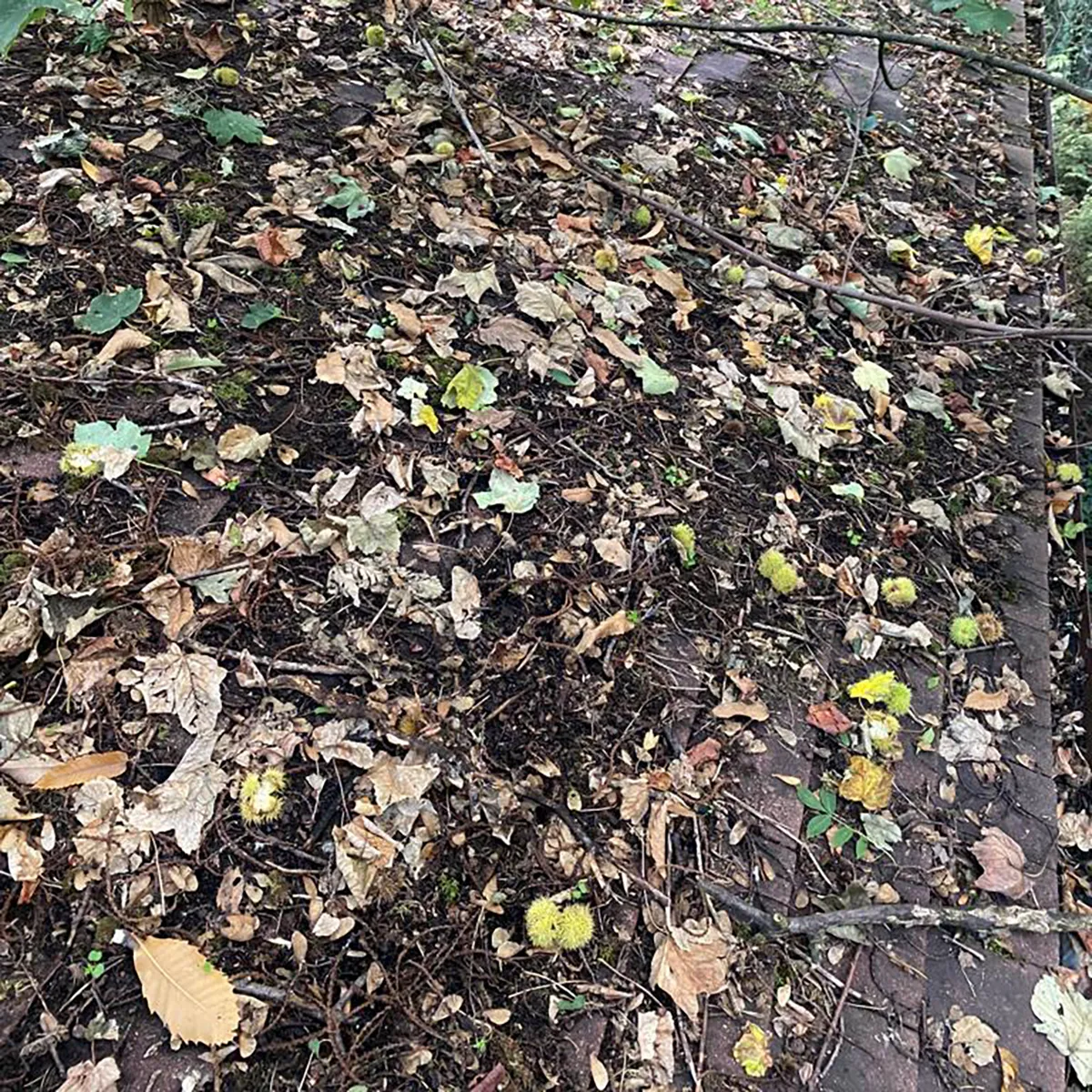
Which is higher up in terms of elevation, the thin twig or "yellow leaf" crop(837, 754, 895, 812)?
the thin twig

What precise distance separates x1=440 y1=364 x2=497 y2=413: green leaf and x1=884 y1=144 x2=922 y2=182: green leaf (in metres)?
2.42

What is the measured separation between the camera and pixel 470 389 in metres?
2.38

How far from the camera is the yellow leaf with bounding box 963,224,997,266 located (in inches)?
137

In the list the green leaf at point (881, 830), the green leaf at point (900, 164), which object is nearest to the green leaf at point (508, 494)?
the green leaf at point (881, 830)

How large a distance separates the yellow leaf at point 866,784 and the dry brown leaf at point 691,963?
1.55 feet

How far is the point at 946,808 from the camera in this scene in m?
2.02

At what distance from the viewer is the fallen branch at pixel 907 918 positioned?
5.71 ft

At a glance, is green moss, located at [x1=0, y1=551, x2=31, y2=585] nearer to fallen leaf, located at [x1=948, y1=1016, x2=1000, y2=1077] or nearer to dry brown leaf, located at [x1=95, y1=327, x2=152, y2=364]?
dry brown leaf, located at [x1=95, y1=327, x2=152, y2=364]

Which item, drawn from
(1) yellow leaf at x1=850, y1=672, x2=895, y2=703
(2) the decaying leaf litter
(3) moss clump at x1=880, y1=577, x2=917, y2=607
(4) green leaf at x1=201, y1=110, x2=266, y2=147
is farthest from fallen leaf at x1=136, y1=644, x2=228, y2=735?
(4) green leaf at x1=201, y1=110, x2=266, y2=147

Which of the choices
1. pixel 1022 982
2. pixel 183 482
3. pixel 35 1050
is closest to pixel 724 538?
pixel 1022 982

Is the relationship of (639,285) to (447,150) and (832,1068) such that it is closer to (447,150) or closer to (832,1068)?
(447,150)

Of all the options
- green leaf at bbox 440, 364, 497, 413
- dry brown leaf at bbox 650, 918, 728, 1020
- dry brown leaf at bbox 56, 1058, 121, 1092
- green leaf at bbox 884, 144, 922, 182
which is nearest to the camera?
dry brown leaf at bbox 56, 1058, 121, 1092

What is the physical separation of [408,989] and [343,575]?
2.72 feet

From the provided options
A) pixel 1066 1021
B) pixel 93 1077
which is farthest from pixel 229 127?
pixel 1066 1021
